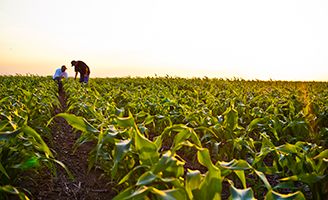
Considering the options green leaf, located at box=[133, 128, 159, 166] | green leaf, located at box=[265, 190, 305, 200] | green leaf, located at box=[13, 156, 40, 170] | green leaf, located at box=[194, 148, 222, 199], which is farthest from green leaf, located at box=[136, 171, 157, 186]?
green leaf, located at box=[13, 156, 40, 170]

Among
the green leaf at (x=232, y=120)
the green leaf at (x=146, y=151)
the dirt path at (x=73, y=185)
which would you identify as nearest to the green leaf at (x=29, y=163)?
the dirt path at (x=73, y=185)

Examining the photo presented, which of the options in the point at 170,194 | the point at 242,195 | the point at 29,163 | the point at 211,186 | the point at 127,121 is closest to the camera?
the point at 170,194

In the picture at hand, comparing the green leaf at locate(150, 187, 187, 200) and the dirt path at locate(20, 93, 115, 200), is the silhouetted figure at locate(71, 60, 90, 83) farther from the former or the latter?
the green leaf at locate(150, 187, 187, 200)

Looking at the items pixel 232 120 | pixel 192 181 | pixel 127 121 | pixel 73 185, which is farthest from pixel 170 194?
pixel 232 120

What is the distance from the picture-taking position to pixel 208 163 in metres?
1.88

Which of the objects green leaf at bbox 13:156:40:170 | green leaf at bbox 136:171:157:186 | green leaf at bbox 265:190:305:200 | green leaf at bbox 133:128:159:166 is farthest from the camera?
green leaf at bbox 13:156:40:170

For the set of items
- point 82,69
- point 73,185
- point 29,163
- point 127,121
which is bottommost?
point 73,185

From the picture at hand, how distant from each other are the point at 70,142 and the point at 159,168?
160 inches

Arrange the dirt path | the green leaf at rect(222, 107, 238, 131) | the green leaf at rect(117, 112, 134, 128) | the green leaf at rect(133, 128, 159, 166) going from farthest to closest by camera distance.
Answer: the green leaf at rect(222, 107, 238, 131), the dirt path, the green leaf at rect(117, 112, 134, 128), the green leaf at rect(133, 128, 159, 166)

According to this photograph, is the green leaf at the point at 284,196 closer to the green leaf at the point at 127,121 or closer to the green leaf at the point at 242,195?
the green leaf at the point at 242,195

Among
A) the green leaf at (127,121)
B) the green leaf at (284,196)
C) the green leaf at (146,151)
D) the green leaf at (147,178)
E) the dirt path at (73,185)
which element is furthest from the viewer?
the dirt path at (73,185)

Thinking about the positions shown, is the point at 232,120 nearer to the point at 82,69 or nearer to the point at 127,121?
the point at 127,121

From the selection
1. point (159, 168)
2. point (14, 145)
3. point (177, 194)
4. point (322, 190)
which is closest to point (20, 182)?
point (14, 145)

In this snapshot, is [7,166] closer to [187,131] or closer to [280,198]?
[187,131]
